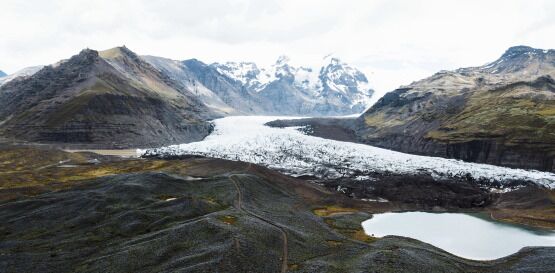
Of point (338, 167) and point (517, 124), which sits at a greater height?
point (517, 124)

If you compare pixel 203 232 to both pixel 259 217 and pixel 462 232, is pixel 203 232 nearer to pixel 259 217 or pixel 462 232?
pixel 259 217

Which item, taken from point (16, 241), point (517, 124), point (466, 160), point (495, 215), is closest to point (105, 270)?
point (16, 241)

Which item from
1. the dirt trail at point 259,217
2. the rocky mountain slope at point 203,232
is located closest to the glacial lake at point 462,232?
the rocky mountain slope at point 203,232

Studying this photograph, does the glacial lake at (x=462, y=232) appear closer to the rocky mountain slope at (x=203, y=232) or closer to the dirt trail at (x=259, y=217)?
the rocky mountain slope at (x=203, y=232)

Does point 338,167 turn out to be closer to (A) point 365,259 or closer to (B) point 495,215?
(B) point 495,215

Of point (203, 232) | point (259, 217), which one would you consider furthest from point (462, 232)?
point (203, 232)
